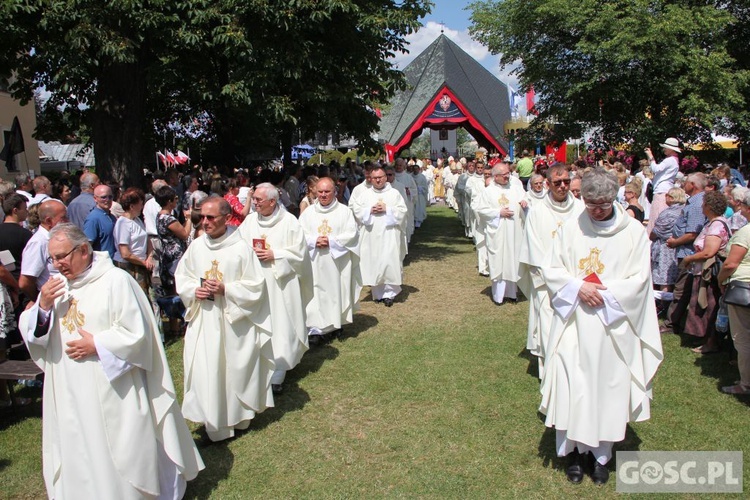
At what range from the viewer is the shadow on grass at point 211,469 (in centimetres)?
469

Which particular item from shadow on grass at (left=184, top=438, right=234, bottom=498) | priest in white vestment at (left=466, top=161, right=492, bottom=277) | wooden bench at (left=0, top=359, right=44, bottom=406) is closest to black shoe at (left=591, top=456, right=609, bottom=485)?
shadow on grass at (left=184, top=438, right=234, bottom=498)

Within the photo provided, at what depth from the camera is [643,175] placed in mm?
13516

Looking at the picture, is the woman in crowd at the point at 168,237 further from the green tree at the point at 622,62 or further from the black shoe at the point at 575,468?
the green tree at the point at 622,62

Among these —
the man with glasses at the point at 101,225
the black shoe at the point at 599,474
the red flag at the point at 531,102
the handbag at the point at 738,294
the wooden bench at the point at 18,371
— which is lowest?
the black shoe at the point at 599,474

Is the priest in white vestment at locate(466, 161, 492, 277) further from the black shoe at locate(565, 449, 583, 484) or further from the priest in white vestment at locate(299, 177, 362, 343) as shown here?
the black shoe at locate(565, 449, 583, 484)

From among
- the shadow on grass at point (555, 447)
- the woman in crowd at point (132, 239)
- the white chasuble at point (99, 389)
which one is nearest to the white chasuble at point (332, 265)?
the woman in crowd at point (132, 239)

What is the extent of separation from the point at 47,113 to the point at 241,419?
13.6 metres

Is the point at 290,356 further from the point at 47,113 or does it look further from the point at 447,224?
the point at 447,224

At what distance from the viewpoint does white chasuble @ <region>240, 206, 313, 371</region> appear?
6.44 metres

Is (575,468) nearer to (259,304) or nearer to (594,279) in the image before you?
(594,279)

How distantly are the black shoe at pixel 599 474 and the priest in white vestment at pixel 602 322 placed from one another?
24cm

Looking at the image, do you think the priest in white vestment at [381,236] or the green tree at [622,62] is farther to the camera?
the green tree at [622,62]

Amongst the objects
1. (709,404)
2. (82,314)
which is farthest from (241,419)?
(709,404)

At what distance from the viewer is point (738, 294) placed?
574cm
